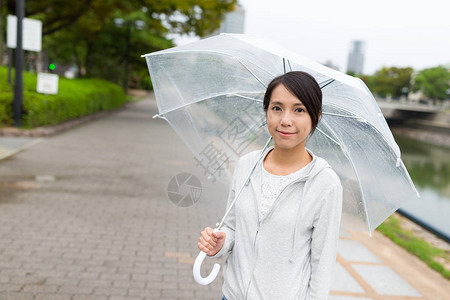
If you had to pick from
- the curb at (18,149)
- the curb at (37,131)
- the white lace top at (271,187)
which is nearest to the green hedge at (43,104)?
the curb at (37,131)

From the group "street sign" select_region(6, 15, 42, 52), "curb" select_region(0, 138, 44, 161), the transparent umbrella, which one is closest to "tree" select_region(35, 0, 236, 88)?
"street sign" select_region(6, 15, 42, 52)

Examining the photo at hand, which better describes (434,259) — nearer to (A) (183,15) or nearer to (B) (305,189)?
(B) (305,189)

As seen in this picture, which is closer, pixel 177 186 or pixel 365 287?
pixel 177 186

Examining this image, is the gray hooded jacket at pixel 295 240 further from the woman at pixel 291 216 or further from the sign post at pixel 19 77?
the sign post at pixel 19 77

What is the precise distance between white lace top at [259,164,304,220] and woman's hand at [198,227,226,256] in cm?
20

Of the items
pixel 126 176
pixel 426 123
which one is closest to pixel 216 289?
pixel 126 176

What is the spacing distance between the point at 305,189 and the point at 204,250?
0.46 metres

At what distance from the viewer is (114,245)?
15.1ft

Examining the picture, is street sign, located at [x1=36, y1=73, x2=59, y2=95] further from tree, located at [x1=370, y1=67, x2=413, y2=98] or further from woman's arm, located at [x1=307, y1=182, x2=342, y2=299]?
tree, located at [x1=370, y1=67, x2=413, y2=98]

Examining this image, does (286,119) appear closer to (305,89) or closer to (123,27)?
(305,89)

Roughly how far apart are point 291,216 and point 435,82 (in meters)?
78.8

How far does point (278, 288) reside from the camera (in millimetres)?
1597

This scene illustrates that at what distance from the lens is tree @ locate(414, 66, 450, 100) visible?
227 ft

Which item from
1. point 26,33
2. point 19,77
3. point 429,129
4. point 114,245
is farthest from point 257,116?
point 429,129
